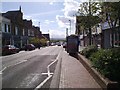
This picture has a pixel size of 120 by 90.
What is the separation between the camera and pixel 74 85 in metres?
10.8

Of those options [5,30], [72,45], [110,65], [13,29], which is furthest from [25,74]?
[13,29]

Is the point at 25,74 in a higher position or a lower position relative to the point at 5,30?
lower

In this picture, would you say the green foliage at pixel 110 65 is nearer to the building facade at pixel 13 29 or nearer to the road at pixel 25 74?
the road at pixel 25 74

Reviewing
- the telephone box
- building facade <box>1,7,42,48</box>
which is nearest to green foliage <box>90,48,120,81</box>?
the telephone box

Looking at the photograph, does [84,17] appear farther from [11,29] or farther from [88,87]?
[11,29]

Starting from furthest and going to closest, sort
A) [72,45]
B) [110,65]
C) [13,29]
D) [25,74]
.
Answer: [13,29], [72,45], [25,74], [110,65]

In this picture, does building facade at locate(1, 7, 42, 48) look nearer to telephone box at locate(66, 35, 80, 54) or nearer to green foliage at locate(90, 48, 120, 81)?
telephone box at locate(66, 35, 80, 54)

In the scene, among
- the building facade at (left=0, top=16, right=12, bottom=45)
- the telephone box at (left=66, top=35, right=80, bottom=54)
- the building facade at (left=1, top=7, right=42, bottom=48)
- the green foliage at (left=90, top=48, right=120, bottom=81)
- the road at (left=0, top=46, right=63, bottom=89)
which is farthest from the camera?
the building facade at (left=1, top=7, right=42, bottom=48)

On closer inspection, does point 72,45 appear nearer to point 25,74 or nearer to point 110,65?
point 25,74

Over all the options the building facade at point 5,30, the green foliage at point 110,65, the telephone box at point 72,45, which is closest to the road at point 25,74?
the green foliage at point 110,65

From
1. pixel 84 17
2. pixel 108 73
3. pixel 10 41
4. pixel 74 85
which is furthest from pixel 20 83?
pixel 10 41

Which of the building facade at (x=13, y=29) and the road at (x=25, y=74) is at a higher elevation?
the building facade at (x=13, y=29)

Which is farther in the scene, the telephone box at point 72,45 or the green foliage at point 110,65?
the telephone box at point 72,45

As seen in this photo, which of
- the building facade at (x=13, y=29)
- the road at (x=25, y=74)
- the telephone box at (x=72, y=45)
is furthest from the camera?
the building facade at (x=13, y=29)
